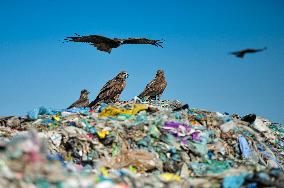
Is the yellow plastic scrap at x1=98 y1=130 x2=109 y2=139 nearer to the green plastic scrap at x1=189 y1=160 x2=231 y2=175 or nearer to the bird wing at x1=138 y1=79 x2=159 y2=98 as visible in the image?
the green plastic scrap at x1=189 y1=160 x2=231 y2=175

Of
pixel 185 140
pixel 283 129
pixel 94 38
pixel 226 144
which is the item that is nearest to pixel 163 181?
pixel 185 140

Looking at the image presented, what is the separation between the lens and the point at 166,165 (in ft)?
24.3

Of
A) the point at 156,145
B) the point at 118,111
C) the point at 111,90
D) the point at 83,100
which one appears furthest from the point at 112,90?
the point at 156,145

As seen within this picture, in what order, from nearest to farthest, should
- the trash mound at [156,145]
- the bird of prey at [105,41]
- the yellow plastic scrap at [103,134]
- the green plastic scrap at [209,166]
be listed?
the trash mound at [156,145] < the green plastic scrap at [209,166] < the yellow plastic scrap at [103,134] < the bird of prey at [105,41]

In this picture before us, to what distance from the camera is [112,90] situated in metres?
12.5

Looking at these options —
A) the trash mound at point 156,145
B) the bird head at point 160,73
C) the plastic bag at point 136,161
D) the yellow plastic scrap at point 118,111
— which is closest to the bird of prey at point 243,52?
the trash mound at point 156,145

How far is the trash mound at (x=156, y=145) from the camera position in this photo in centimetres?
531

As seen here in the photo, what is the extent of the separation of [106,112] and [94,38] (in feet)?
8.65

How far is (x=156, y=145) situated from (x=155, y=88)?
564cm

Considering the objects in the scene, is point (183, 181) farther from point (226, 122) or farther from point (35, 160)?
point (226, 122)

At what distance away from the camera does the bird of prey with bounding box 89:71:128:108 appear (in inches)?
492

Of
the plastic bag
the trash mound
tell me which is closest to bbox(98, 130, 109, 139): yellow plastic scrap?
the trash mound

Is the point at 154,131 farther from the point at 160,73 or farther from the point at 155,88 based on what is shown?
the point at 160,73

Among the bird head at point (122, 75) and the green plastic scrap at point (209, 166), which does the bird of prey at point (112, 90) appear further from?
the green plastic scrap at point (209, 166)
